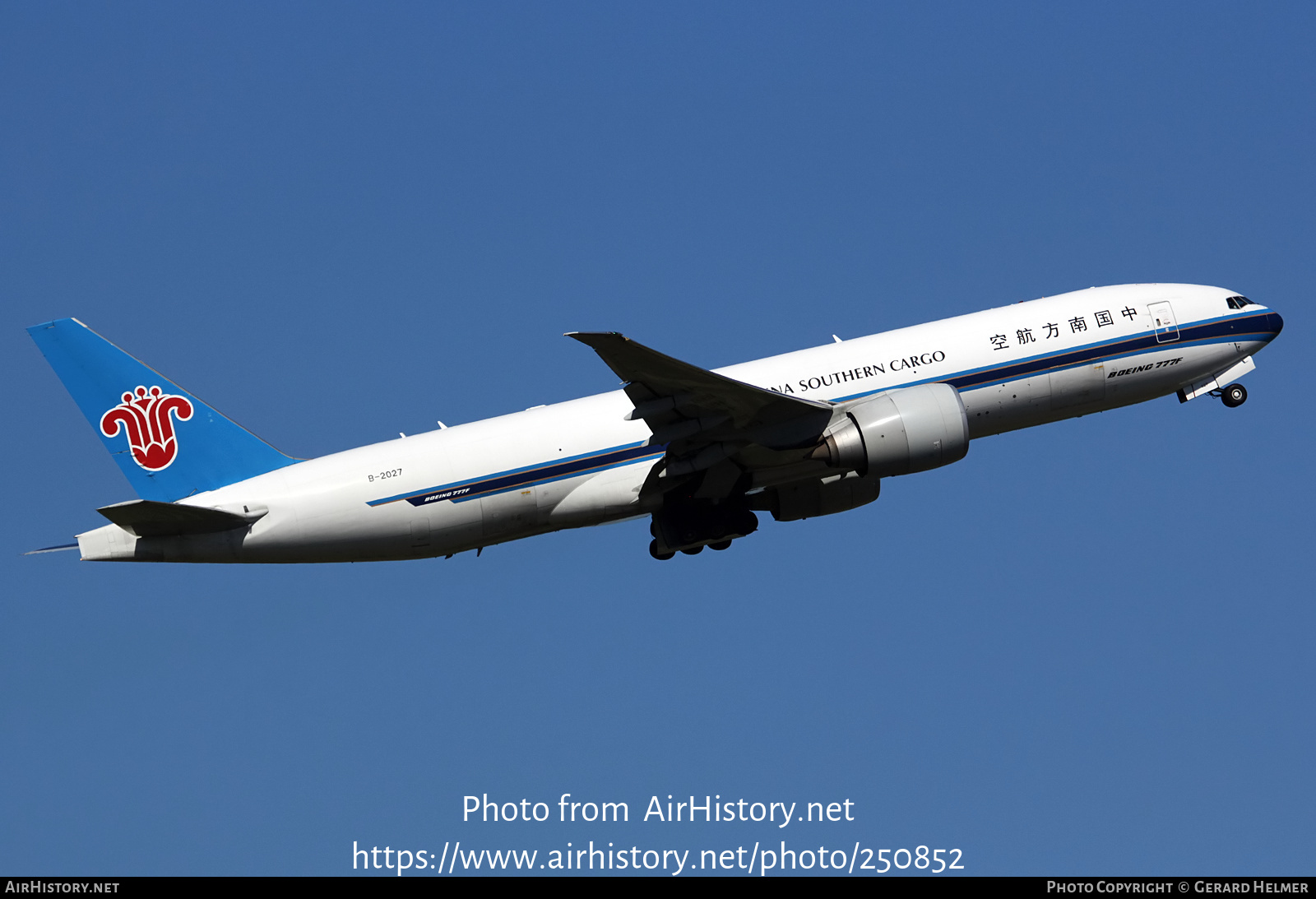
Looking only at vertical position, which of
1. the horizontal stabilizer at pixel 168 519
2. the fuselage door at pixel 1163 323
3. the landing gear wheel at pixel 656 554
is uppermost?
the fuselage door at pixel 1163 323

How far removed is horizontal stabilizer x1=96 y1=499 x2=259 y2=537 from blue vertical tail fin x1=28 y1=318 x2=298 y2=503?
1.52 metres

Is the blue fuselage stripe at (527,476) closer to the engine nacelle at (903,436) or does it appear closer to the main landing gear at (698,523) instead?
the main landing gear at (698,523)

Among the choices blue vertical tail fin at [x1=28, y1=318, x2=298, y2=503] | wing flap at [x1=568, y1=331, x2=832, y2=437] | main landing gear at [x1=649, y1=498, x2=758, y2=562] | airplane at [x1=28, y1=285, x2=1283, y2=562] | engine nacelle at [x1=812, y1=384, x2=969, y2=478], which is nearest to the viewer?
wing flap at [x1=568, y1=331, x2=832, y2=437]

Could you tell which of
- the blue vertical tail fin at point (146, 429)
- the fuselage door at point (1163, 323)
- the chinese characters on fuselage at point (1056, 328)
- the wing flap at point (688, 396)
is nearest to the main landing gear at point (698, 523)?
the wing flap at point (688, 396)

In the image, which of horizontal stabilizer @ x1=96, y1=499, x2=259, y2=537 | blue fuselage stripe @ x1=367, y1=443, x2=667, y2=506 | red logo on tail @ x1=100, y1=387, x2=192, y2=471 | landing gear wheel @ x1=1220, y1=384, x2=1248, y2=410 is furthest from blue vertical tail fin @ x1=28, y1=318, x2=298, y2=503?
landing gear wheel @ x1=1220, y1=384, x2=1248, y2=410

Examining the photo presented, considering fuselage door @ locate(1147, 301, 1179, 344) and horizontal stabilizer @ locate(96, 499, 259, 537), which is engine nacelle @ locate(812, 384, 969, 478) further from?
horizontal stabilizer @ locate(96, 499, 259, 537)

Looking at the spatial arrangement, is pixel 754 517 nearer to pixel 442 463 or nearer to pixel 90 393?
pixel 442 463

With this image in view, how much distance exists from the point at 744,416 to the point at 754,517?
3.54 m

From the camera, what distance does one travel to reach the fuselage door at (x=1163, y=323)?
3378 centimetres

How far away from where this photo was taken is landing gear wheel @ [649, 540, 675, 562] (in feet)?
110

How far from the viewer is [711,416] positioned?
98.7 ft

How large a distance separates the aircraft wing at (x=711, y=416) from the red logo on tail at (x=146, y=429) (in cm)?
1113

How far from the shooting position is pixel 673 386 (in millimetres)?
29203
